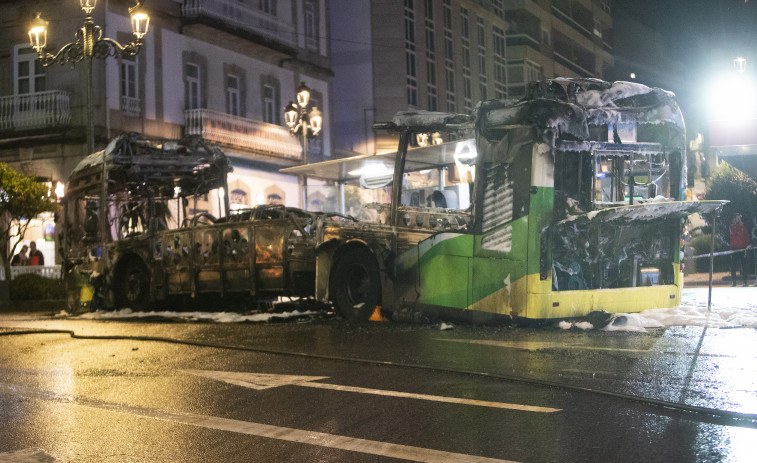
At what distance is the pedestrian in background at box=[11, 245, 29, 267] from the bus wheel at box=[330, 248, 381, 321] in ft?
56.3

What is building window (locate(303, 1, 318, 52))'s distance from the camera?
123ft

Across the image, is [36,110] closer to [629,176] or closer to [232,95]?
[232,95]

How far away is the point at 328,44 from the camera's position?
39.0 m

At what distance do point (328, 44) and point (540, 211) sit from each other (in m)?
29.4

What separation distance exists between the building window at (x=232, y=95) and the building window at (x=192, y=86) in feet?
5.56

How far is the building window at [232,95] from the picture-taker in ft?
107

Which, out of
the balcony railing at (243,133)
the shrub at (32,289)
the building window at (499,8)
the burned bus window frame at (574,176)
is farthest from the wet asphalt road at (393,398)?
the building window at (499,8)

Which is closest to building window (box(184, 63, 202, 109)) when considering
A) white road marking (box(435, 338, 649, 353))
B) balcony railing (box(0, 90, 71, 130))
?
balcony railing (box(0, 90, 71, 130))

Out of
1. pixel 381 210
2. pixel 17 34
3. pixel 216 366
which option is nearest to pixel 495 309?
pixel 381 210

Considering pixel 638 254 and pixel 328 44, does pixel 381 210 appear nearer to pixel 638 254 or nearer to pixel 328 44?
pixel 638 254

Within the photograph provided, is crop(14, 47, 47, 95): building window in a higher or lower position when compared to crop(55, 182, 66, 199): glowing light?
higher

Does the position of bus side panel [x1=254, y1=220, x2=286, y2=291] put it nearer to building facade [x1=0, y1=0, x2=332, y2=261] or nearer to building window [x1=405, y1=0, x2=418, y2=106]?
building facade [x1=0, y1=0, x2=332, y2=261]

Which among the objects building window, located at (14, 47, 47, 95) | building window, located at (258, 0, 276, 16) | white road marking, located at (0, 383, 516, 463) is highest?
building window, located at (258, 0, 276, 16)

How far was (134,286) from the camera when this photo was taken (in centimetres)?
1784
